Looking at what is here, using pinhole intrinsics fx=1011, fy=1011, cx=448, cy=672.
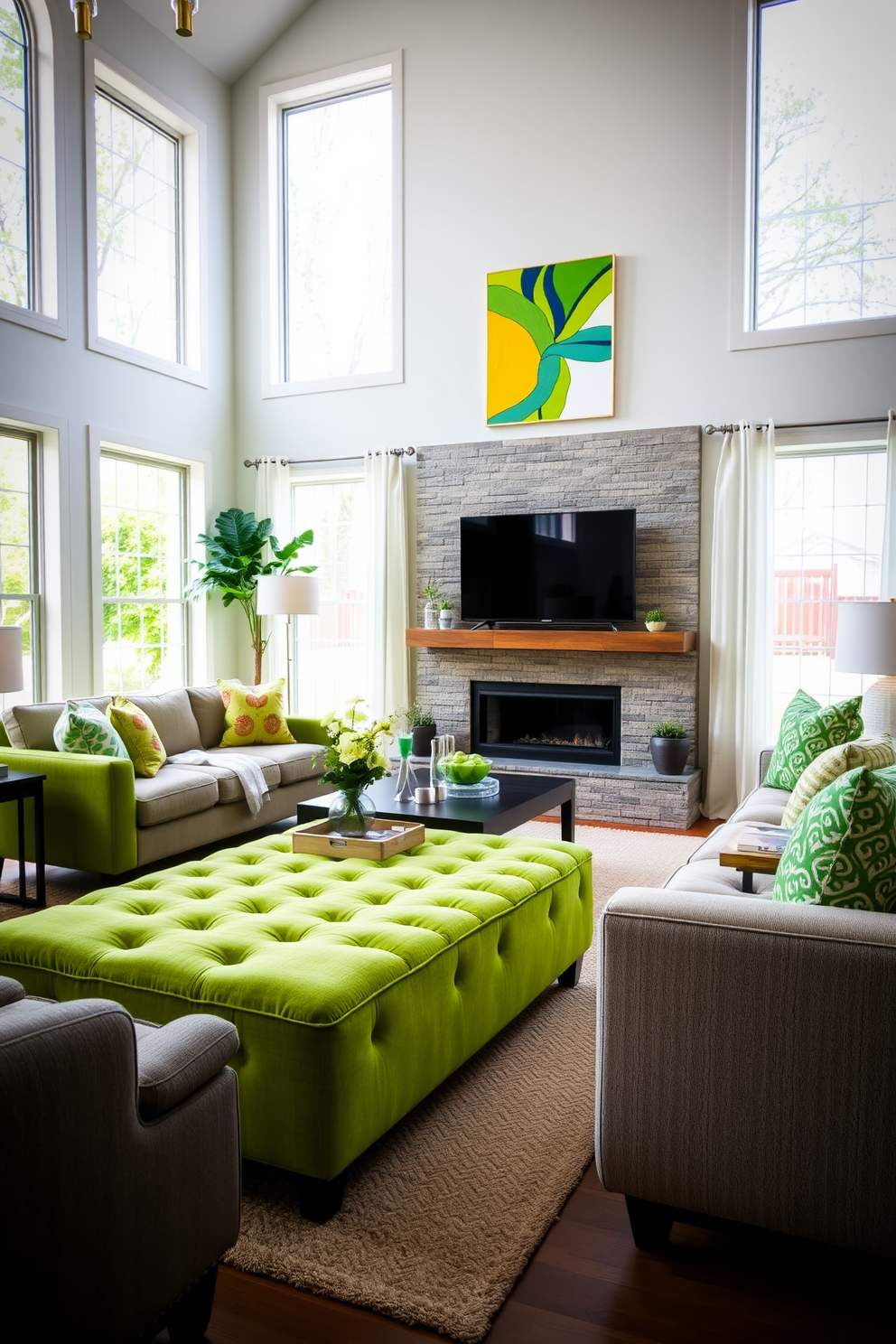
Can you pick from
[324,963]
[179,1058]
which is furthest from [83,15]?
[179,1058]

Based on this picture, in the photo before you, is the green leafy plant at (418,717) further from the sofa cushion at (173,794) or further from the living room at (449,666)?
the sofa cushion at (173,794)

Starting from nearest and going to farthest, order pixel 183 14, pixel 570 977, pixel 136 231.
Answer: pixel 183 14 < pixel 570 977 < pixel 136 231

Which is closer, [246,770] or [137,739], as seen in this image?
[137,739]

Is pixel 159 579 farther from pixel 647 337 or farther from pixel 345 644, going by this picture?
pixel 647 337

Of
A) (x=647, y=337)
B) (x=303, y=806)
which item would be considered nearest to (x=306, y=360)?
(x=647, y=337)

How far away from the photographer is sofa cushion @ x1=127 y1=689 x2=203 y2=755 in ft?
17.5

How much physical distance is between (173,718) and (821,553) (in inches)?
152

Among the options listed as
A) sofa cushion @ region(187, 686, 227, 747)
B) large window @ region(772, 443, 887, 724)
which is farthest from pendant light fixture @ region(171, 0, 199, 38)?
large window @ region(772, 443, 887, 724)

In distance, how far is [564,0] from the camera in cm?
638

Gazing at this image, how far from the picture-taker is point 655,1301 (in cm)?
175

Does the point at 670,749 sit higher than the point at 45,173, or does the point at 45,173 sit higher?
the point at 45,173

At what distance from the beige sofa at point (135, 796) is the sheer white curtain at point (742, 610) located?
2.49 m

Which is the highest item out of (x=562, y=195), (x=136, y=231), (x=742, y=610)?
(x=562, y=195)

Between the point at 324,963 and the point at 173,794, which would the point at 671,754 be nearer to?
the point at 173,794
